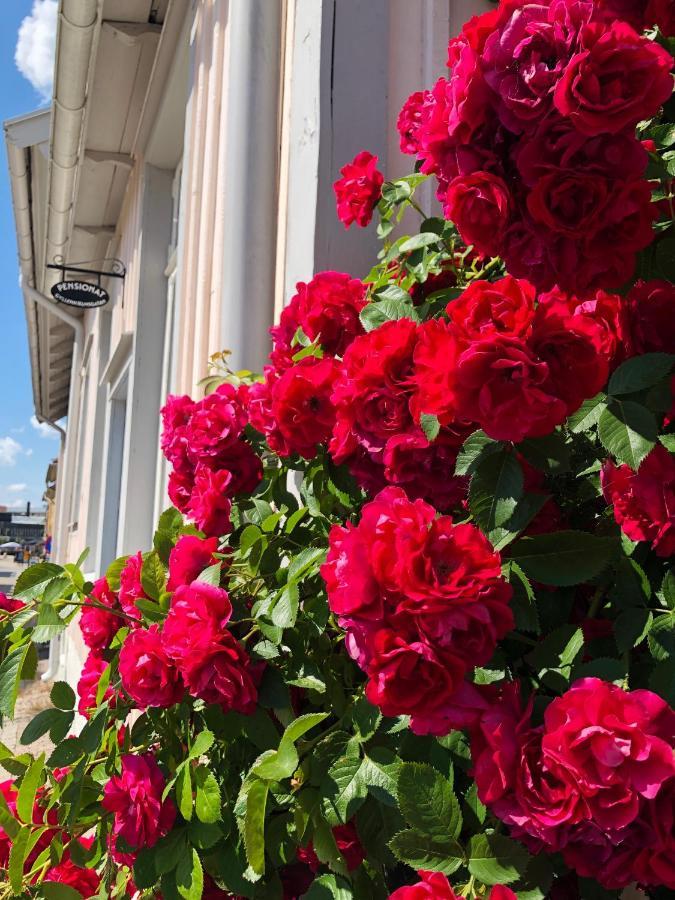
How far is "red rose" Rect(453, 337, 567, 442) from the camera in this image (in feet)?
2.12

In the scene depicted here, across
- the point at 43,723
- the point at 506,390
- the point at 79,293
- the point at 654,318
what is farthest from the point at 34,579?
the point at 79,293

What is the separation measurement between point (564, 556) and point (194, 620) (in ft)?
1.58

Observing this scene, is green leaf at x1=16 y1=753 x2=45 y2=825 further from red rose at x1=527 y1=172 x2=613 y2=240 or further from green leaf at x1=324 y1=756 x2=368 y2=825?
red rose at x1=527 y1=172 x2=613 y2=240

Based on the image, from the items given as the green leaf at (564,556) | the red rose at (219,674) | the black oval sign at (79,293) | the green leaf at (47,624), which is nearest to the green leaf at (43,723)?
the green leaf at (47,624)

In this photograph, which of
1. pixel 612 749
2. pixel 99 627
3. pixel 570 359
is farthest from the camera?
pixel 99 627

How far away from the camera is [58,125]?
154 inches

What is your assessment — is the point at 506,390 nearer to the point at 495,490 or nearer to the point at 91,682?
the point at 495,490

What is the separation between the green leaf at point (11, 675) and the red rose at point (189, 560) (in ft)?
0.89

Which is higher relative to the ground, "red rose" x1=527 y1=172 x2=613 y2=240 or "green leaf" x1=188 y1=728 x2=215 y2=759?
"red rose" x1=527 y1=172 x2=613 y2=240

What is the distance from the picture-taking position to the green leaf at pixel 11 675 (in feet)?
3.70

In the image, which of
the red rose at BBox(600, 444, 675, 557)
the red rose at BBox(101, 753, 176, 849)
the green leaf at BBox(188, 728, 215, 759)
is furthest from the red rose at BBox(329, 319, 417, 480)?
the red rose at BBox(101, 753, 176, 849)

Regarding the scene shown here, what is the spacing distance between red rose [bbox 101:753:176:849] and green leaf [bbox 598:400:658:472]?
746 mm

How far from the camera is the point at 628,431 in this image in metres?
0.71

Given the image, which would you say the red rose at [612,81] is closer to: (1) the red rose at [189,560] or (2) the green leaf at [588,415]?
(2) the green leaf at [588,415]
